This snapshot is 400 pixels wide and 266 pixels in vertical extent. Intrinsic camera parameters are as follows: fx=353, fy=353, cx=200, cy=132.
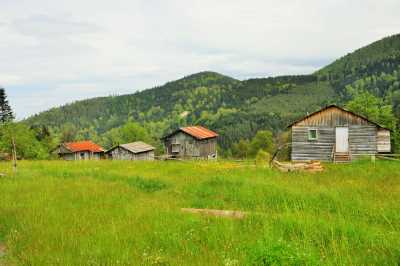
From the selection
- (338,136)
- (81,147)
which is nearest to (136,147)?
(81,147)

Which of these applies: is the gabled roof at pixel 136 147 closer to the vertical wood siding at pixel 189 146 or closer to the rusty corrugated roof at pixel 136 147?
the rusty corrugated roof at pixel 136 147

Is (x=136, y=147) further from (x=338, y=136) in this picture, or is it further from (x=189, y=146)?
(x=338, y=136)

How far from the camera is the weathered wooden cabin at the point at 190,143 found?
60.8 meters

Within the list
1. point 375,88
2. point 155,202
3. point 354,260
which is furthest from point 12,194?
point 375,88

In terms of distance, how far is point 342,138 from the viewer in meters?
33.4

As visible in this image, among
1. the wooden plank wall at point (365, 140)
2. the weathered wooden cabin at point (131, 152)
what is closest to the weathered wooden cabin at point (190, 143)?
the weathered wooden cabin at point (131, 152)

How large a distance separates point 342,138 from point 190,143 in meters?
31.8

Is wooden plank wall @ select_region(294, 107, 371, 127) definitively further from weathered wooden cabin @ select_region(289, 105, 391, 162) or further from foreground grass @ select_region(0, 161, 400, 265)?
foreground grass @ select_region(0, 161, 400, 265)

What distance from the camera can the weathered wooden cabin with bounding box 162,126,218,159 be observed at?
199ft

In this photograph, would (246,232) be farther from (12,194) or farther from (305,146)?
(305,146)

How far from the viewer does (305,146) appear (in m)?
34.4

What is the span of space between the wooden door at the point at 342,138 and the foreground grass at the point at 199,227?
19634mm

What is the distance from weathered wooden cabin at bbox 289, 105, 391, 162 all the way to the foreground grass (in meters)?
19.6

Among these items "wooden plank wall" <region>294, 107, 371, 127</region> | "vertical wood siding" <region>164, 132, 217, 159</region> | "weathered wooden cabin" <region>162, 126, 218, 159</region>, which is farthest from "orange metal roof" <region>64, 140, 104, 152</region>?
"wooden plank wall" <region>294, 107, 371, 127</region>
